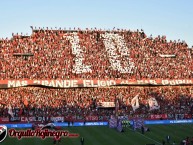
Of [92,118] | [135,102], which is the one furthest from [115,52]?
[92,118]

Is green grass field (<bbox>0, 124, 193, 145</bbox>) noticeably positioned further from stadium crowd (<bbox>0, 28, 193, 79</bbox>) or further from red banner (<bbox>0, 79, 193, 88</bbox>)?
stadium crowd (<bbox>0, 28, 193, 79</bbox>)

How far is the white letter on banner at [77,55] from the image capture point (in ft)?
201

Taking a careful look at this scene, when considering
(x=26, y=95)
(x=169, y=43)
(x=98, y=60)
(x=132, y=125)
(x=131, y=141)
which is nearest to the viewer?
(x=131, y=141)

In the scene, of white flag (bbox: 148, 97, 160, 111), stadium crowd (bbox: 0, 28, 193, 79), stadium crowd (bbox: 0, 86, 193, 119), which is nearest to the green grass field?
stadium crowd (bbox: 0, 86, 193, 119)

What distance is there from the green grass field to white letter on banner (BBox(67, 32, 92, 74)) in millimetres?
15786

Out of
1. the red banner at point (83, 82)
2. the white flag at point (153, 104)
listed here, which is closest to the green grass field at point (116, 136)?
the white flag at point (153, 104)

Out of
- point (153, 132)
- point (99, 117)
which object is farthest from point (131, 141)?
point (99, 117)

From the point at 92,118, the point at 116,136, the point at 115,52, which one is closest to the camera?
the point at 116,136

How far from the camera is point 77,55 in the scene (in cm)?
6425

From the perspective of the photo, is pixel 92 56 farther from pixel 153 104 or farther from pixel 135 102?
pixel 153 104

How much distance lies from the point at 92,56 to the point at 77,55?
283 cm

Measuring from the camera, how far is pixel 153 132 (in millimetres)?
43656

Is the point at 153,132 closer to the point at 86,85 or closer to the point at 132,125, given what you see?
the point at 132,125

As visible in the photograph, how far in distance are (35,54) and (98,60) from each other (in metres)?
11.6
